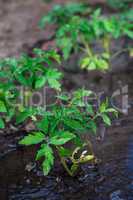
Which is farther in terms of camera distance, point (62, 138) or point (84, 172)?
point (84, 172)

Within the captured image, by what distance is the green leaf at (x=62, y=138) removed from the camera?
9.71 feet

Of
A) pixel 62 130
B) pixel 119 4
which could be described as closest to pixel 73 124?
pixel 62 130

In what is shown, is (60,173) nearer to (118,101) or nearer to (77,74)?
(118,101)

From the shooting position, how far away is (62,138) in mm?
2988

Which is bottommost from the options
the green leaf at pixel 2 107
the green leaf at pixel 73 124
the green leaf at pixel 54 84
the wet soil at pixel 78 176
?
the wet soil at pixel 78 176

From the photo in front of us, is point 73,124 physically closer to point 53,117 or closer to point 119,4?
point 53,117

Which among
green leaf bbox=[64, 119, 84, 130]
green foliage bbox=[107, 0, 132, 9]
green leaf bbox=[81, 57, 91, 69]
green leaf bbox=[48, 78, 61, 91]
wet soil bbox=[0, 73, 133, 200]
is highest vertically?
green foliage bbox=[107, 0, 132, 9]

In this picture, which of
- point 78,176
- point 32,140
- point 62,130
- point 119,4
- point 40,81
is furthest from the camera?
point 119,4

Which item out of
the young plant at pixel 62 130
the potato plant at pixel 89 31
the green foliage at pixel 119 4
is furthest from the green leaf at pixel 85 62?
the young plant at pixel 62 130

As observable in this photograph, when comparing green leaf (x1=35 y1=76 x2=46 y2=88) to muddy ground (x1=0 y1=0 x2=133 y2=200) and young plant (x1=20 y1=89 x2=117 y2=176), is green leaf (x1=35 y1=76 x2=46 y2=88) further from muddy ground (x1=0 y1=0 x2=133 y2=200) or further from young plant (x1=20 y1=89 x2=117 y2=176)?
muddy ground (x1=0 y1=0 x2=133 y2=200)

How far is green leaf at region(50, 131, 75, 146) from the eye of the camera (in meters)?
2.96

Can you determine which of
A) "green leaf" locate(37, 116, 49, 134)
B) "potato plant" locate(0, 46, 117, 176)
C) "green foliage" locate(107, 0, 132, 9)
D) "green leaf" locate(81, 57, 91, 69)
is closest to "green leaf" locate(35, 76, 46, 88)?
"potato plant" locate(0, 46, 117, 176)

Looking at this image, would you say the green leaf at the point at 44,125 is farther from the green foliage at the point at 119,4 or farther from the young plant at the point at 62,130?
the green foliage at the point at 119,4

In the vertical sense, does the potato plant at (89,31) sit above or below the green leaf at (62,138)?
above
